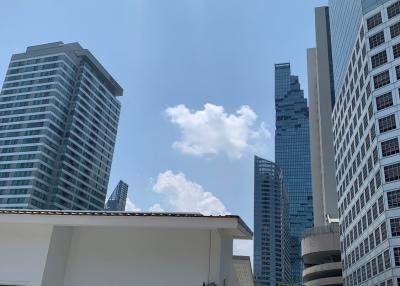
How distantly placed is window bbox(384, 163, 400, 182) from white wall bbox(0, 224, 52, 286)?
53.1 m

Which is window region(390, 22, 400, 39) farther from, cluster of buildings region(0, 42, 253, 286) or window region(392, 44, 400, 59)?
cluster of buildings region(0, 42, 253, 286)

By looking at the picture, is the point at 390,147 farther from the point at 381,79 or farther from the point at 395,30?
the point at 395,30

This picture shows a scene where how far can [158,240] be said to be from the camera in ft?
41.2

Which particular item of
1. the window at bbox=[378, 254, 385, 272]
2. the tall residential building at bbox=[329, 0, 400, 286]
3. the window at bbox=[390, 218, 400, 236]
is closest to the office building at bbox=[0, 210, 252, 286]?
the window at bbox=[390, 218, 400, 236]

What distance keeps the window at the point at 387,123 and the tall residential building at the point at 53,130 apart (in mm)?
96323

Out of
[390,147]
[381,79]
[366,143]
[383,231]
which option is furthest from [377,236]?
[381,79]

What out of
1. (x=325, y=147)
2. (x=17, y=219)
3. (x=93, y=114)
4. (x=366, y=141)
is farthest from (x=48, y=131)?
(x=17, y=219)

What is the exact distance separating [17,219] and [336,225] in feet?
336

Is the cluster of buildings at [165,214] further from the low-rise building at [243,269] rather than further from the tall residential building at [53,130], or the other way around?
the tall residential building at [53,130]

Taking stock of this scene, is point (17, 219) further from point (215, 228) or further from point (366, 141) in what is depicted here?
point (366, 141)

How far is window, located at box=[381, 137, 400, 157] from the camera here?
5853 cm

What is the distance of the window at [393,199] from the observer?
56.1 metres

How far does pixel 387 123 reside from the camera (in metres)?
60.5

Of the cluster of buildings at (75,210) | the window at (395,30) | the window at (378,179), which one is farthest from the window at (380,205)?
the cluster of buildings at (75,210)
